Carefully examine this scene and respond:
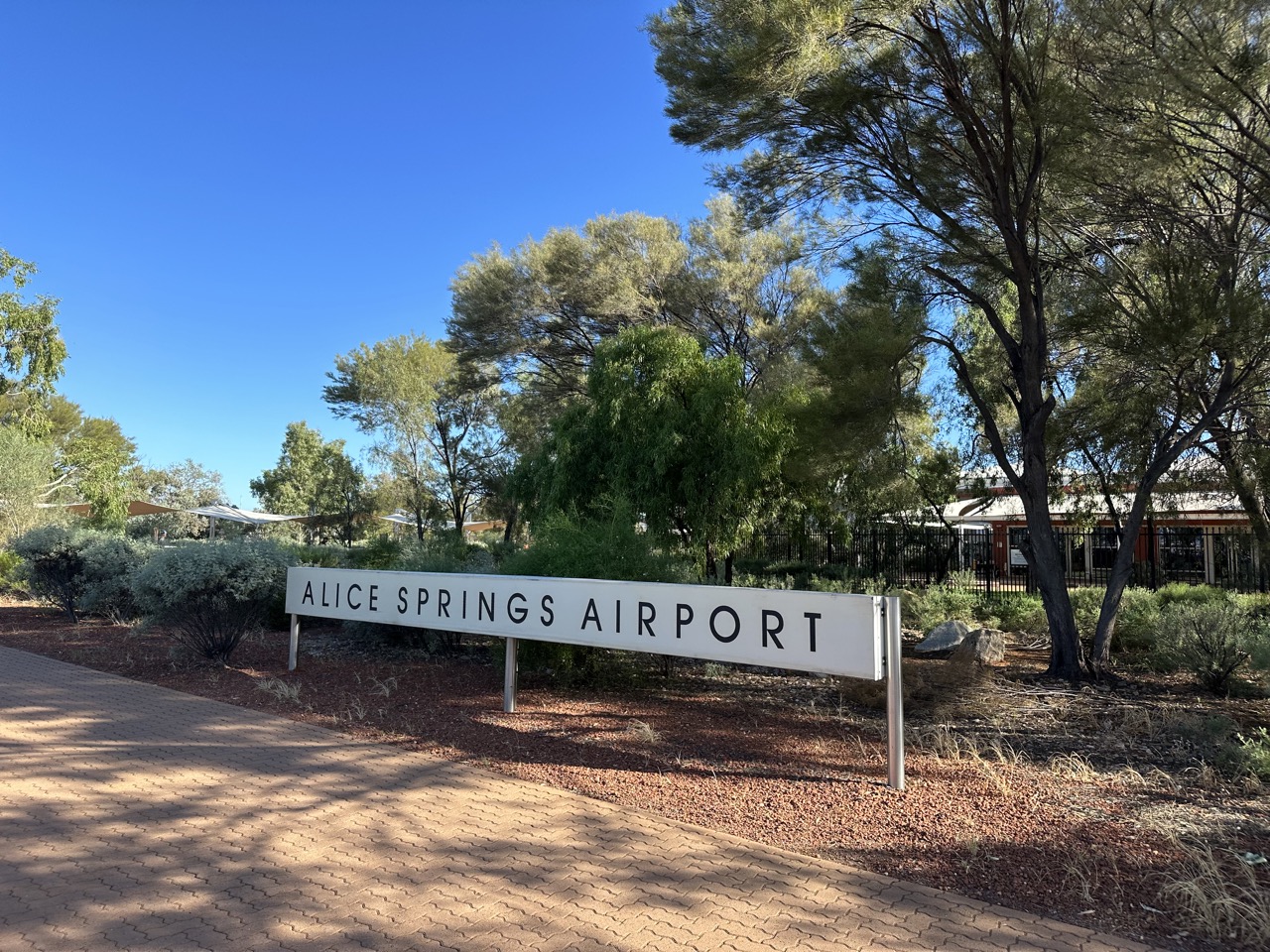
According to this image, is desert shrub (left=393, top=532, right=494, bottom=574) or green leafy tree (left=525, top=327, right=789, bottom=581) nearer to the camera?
desert shrub (left=393, top=532, right=494, bottom=574)

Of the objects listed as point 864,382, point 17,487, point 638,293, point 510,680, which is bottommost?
point 510,680

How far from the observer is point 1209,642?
9453 millimetres

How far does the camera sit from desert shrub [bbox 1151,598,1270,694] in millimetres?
9195

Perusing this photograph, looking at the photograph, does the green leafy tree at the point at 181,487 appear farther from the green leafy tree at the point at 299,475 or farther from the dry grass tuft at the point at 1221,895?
the dry grass tuft at the point at 1221,895

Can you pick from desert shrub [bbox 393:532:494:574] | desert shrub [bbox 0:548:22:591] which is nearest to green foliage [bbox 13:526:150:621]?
desert shrub [bbox 393:532:494:574]

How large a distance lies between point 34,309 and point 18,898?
110 ft

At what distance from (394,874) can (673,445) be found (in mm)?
8942

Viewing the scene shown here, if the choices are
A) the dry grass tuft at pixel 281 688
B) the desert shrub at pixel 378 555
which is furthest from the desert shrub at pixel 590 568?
the desert shrub at pixel 378 555

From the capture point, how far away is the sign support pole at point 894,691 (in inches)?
198

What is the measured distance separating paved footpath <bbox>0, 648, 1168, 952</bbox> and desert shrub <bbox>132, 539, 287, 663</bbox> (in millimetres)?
3553

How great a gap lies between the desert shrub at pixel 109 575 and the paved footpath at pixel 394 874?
858 cm

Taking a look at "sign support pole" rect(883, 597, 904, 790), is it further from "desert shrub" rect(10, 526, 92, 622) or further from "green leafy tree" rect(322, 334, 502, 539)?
"green leafy tree" rect(322, 334, 502, 539)

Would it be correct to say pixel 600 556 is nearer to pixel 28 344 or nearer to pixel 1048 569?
pixel 1048 569

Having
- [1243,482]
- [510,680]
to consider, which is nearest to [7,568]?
[510,680]
